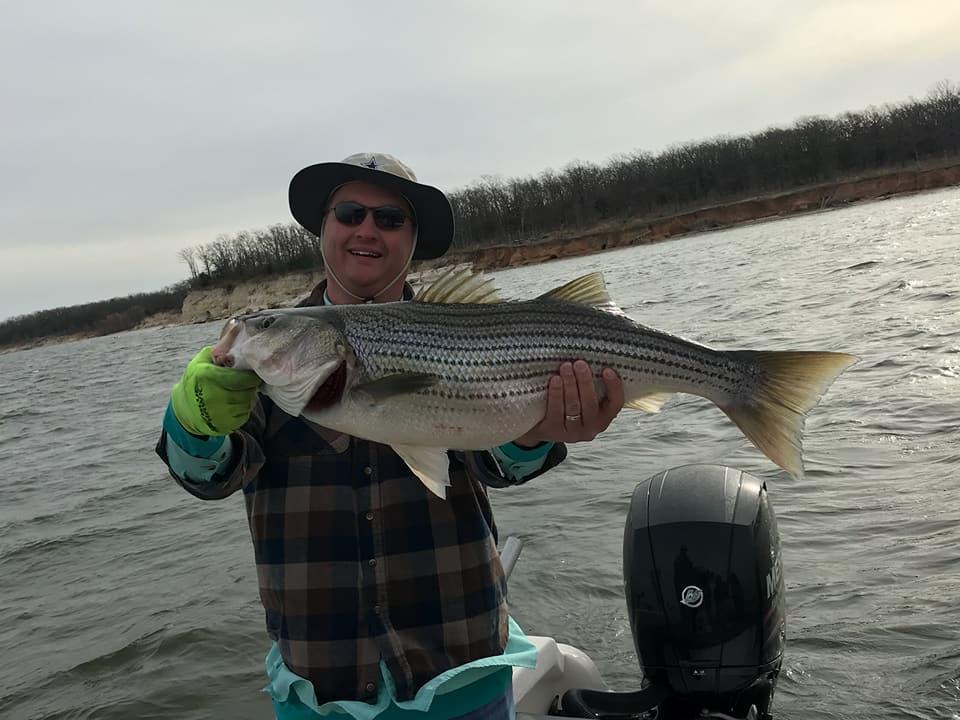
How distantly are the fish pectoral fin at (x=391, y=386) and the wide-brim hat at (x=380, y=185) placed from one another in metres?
0.95

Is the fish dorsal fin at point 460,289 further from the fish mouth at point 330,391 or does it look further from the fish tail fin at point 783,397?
the fish tail fin at point 783,397

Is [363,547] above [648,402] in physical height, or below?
below

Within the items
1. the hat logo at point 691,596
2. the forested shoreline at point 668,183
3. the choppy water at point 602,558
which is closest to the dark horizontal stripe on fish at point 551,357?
the hat logo at point 691,596

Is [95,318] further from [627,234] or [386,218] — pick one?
[386,218]

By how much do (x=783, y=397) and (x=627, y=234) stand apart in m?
88.8

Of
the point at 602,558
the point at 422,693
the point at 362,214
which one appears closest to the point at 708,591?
the point at 422,693

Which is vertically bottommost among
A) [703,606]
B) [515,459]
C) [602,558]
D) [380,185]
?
[602,558]

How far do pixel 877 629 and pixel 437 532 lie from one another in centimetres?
493

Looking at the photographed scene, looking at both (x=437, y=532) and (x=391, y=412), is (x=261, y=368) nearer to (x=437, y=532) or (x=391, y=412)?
(x=391, y=412)

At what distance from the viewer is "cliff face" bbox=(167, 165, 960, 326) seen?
79.1 meters

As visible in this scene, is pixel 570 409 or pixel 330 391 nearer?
pixel 330 391

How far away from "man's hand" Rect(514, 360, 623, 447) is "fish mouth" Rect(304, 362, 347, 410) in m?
0.81

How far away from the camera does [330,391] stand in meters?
3.06

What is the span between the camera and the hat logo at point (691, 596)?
3.98m
